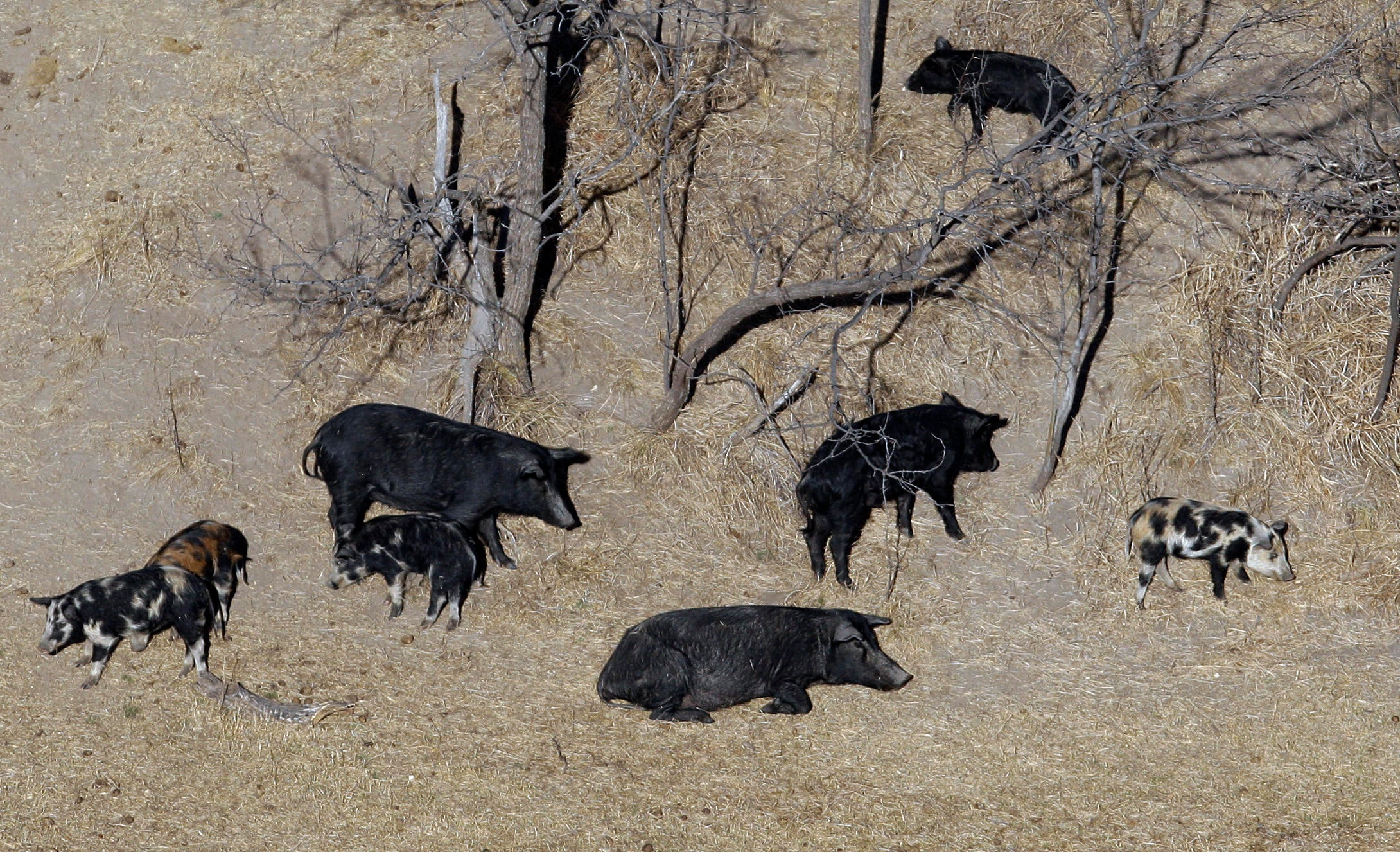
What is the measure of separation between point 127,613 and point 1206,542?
7650mm

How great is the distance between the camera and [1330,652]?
421 inches

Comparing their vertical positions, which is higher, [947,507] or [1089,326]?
[1089,326]

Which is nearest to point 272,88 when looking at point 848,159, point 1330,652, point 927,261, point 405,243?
point 405,243

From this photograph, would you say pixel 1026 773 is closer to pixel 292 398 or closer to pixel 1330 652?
pixel 1330 652

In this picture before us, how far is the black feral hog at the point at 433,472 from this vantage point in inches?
435

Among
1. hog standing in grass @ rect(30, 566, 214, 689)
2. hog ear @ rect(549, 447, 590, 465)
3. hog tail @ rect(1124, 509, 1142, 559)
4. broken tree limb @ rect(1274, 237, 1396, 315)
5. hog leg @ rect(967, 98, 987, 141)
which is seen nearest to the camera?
hog standing in grass @ rect(30, 566, 214, 689)

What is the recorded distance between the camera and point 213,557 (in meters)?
10.5

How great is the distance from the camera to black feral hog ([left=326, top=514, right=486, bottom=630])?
34.0 ft

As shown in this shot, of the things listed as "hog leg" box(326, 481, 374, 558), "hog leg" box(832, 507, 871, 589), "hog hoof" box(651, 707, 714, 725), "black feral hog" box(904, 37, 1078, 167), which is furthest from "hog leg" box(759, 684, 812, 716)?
"black feral hog" box(904, 37, 1078, 167)

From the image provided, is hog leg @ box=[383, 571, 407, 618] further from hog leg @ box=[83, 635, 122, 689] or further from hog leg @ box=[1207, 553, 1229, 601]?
hog leg @ box=[1207, 553, 1229, 601]

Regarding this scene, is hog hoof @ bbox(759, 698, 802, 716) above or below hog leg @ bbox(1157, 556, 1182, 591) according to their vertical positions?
below

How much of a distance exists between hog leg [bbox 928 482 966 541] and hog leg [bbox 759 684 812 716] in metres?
2.47

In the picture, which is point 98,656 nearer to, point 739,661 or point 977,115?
point 739,661

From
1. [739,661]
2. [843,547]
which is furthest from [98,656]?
[843,547]
